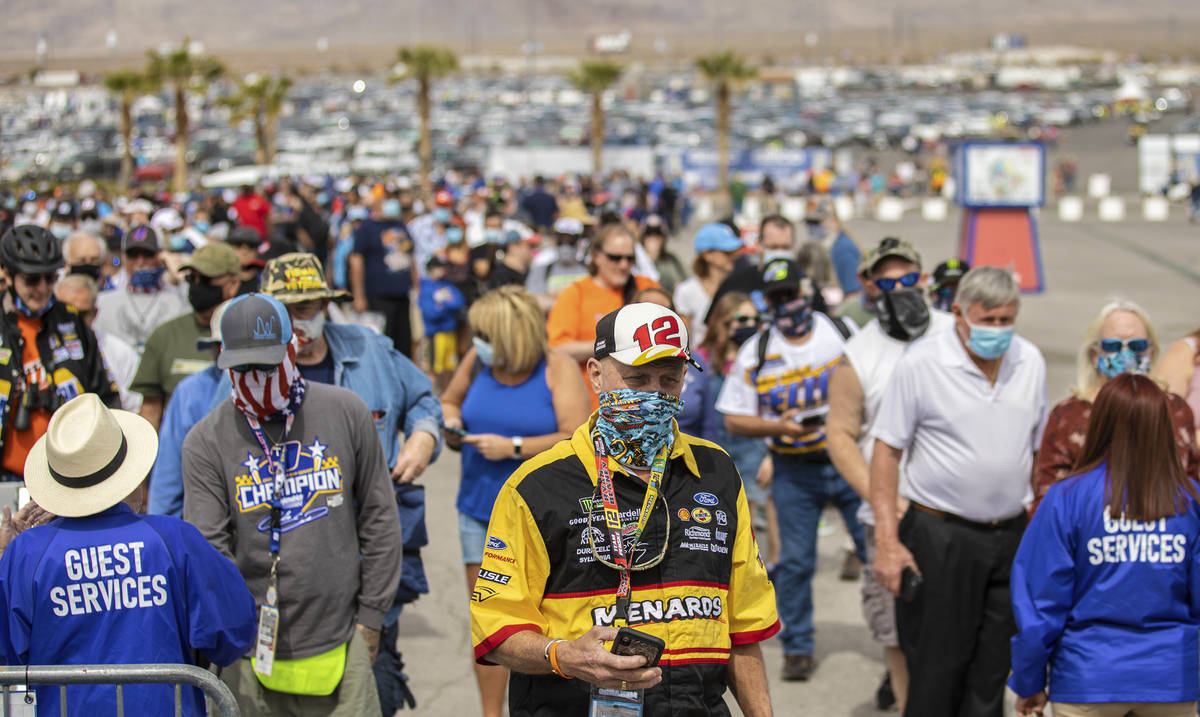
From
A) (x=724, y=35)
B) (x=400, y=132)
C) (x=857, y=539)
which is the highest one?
(x=724, y=35)

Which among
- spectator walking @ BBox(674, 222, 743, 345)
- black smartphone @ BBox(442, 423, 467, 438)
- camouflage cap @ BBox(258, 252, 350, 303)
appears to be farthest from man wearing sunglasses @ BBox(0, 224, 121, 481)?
spectator walking @ BBox(674, 222, 743, 345)

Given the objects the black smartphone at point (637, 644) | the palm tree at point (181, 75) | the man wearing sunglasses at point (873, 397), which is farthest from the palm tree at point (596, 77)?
the black smartphone at point (637, 644)

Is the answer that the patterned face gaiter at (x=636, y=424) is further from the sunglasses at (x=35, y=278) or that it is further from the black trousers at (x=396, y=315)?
the black trousers at (x=396, y=315)

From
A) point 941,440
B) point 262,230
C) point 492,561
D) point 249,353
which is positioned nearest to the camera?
point 492,561

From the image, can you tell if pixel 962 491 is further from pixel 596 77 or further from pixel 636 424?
pixel 596 77

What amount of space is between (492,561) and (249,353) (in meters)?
1.26

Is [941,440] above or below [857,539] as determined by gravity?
above

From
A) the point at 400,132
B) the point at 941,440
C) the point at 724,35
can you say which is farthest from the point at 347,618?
the point at 724,35

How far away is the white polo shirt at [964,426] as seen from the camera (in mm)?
4762

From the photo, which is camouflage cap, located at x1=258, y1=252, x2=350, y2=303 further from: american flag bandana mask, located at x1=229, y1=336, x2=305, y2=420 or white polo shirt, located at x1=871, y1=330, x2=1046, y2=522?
white polo shirt, located at x1=871, y1=330, x2=1046, y2=522

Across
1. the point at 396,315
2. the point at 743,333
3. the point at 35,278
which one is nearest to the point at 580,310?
the point at 743,333

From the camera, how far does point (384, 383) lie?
4727mm

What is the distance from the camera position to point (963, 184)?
1903 centimetres

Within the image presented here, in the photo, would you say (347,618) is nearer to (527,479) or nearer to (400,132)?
(527,479)
